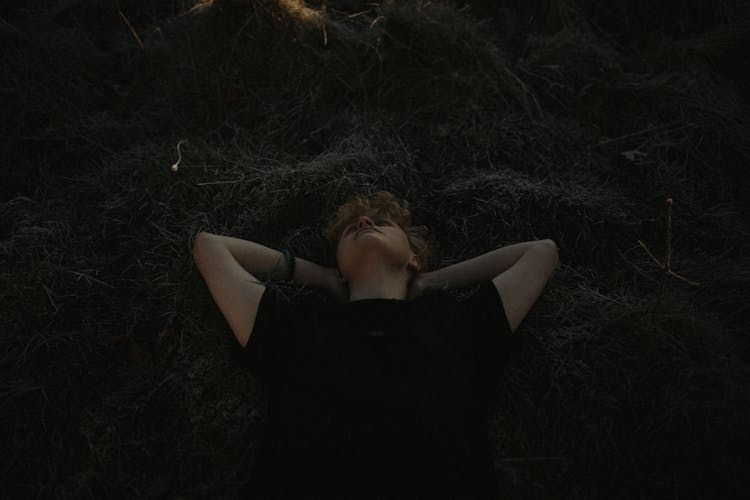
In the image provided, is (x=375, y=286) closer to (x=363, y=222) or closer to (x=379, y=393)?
(x=363, y=222)

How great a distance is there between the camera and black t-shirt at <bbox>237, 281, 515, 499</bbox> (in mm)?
1876

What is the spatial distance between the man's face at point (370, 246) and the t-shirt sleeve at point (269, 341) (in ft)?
1.32

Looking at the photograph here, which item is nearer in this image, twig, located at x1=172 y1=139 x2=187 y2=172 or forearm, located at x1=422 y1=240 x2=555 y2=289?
forearm, located at x1=422 y1=240 x2=555 y2=289

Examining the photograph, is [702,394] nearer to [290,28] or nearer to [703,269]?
[703,269]

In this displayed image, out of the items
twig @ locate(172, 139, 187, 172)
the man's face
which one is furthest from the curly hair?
twig @ locate(172, 139, 187, 172)

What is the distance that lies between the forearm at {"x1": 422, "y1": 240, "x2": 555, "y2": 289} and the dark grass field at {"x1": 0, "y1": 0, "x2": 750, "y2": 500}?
34 cm

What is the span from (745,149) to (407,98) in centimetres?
242

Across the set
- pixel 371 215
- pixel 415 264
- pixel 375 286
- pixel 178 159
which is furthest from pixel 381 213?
pixel 178 159

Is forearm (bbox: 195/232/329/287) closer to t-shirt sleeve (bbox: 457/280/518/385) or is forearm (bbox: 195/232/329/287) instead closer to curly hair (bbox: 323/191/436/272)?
curly hair (bbox: 323/191/436/272)

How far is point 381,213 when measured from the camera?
104 inches

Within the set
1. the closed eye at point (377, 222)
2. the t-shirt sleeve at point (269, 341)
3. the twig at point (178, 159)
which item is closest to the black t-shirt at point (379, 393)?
the t-shirt sleeve at point (269, 341)

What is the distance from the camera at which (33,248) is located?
9.31 feet

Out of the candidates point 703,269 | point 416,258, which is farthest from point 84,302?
point 703,269

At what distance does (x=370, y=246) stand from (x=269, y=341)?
68 cm
